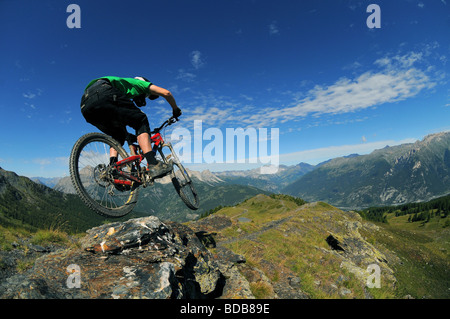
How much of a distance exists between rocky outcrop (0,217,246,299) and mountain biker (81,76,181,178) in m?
2.61

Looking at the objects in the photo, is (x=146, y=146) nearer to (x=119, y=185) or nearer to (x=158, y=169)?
(x=158, y=169)

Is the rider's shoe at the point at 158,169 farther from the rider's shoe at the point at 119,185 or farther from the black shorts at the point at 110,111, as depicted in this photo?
the black shorts at the point at 110,111

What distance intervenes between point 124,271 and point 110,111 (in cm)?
450

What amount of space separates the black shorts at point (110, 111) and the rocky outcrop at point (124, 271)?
3673 mm

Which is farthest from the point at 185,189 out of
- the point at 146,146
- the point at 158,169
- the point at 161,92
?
the point at 161,92

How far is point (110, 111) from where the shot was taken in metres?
5.66

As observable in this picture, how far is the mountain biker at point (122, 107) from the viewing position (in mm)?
5516

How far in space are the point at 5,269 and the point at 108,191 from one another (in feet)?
19.9

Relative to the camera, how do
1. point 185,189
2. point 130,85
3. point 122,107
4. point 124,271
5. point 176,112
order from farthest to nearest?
point 185,189
point 176,112
point 130,85
point 122,107
point 124,271

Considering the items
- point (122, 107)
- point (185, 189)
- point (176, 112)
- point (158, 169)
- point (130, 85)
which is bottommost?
point (185, 189)

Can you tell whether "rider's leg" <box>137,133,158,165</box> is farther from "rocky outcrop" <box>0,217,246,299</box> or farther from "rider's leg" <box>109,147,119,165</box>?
"rocky outcrop" <box>0,217,246,299</box>

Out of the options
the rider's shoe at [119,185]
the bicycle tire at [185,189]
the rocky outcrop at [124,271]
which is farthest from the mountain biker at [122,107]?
the rocky outcrop at [124,271]

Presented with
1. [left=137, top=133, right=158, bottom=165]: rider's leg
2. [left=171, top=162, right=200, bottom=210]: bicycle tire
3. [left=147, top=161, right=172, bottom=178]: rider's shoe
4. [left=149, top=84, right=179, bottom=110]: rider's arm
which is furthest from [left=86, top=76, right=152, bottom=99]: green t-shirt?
[left=171, top=162, right=200, bottom=210]: bicycle tire

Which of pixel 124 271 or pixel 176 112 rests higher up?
pixel 176 112
